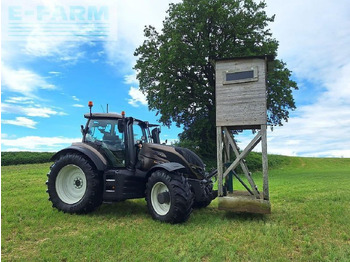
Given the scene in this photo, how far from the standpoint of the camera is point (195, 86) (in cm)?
2297

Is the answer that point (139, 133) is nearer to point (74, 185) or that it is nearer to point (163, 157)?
point (163, 157)

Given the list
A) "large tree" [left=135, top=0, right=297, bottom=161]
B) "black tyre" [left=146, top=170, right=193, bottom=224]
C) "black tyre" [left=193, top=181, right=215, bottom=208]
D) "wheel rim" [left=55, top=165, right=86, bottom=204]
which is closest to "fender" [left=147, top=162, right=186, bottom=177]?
A: "black tyre" [left=146, top=170, right=193, bottom=224]

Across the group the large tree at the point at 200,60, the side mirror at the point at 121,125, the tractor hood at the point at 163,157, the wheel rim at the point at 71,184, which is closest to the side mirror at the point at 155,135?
the tractor hood at the point at 163,157

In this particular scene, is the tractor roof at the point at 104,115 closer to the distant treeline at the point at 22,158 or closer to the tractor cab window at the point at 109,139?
the tractor cab window at the point at 109,139

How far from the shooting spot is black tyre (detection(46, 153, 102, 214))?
7.54 metres

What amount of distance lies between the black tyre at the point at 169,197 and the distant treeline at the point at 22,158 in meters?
23.1

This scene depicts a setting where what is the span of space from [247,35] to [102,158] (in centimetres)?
1910

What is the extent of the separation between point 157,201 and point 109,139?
2395mm

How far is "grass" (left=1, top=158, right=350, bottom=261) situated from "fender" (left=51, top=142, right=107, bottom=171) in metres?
1.40

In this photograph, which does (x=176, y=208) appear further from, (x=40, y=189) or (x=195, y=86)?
(x=195, y=86)

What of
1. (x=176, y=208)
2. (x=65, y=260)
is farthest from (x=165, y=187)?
(x=65, y=260)

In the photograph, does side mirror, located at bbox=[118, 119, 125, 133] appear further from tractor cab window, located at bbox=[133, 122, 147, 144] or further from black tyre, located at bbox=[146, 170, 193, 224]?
black tyre, located at bbox=[146, 170, 193, 224]

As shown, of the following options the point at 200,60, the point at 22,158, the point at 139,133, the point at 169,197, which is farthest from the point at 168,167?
the point at 22,158

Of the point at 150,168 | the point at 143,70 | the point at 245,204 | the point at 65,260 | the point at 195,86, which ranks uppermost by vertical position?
the point at 143,70
